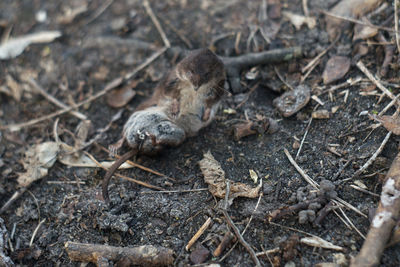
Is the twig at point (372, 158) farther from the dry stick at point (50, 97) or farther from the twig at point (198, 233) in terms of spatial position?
the dry stick at point (50, 97)

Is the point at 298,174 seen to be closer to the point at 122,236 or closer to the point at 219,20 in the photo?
the point at 122,236

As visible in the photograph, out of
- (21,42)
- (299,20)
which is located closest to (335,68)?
(299,20)

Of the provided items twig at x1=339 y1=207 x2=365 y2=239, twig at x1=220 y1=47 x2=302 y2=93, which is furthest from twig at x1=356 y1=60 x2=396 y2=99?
twig at x1=339 y1=207 x2=365 y2=239

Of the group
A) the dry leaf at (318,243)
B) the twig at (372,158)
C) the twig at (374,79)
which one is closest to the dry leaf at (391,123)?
the twig at (372,158)

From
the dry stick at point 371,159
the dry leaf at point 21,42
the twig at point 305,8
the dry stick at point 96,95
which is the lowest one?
the dry stick at point 371,159

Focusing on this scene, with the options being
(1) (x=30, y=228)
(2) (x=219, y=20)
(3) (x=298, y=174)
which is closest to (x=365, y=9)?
(2) (x=219, y=20)
